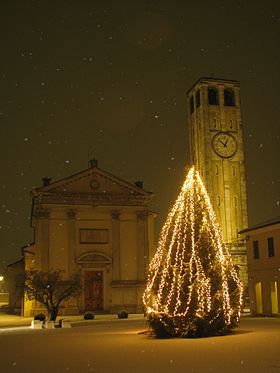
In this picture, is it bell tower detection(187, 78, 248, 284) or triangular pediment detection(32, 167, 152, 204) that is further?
bell tower detection(187, 78, 248, 284)

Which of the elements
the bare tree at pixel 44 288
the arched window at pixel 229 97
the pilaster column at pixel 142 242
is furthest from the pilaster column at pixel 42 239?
the arched window at pixel 229 97

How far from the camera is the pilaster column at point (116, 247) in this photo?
41375 millimetres

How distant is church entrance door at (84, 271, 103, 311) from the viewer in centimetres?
4097

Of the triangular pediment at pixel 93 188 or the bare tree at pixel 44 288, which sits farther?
the triangular pediment at pixel 93 188

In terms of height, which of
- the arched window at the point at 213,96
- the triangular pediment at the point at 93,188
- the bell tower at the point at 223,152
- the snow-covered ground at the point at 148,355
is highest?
the arched window at the point at 213,96

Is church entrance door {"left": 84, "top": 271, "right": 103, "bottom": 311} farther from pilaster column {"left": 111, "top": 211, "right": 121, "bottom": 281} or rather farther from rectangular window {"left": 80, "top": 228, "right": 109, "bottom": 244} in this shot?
rectangular window {"left": 80, "top": 228, "right": 109, "bottom": 244}

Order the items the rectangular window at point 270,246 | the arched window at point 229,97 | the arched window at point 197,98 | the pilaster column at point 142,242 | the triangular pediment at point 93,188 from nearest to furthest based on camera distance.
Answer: the rectangular window at point 270,246 → the triangular pediment at point 93,188 → the pilaster column at point 142,242 → the arched window at point 229,97 → the arched window at point 197,98

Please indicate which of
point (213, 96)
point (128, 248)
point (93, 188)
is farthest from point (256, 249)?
point (213, 96)

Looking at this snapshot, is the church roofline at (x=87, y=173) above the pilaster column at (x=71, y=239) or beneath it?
above

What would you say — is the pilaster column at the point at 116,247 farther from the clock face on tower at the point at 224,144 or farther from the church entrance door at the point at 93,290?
the clock face on tower at the point at 224,144

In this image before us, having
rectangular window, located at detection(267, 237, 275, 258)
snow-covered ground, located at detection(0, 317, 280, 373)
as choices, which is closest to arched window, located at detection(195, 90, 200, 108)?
rectangular window, located at detection(267, 237, 275, 258)

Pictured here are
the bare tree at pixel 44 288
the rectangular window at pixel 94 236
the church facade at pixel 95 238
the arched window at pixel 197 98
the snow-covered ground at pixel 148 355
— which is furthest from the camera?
the arched window at pixel 197 98

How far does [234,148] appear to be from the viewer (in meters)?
55.3

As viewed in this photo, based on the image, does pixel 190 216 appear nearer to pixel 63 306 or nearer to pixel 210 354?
pixel 210 354
